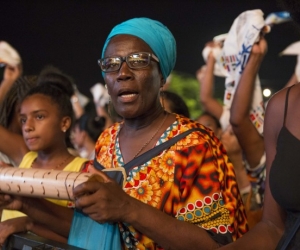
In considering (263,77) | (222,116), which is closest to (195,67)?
(263,77)

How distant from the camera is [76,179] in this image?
195 cm

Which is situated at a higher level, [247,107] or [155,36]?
[155,36]

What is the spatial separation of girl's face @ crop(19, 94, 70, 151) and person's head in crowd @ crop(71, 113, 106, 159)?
3.07m

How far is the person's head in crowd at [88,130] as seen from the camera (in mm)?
6453

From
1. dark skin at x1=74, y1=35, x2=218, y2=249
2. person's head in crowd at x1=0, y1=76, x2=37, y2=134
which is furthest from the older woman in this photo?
person's head in crowd at x1=0, y1=76, x2=37, y2=134

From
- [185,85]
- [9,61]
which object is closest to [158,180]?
[9,61]

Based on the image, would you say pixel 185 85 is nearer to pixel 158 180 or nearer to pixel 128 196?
pixel 158 180

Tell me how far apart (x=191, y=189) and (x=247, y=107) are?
A: 4.44 feet

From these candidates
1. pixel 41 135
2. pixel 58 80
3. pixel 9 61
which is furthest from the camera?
pixel 9 61

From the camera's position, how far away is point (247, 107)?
3.40 meters

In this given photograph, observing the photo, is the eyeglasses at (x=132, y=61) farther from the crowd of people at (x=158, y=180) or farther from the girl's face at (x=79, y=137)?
the girl's face at (x=79, y=137)

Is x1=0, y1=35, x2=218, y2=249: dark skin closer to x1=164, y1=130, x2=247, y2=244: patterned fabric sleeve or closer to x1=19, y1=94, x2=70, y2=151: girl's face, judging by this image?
x1=164, y1=130, x2=247, y2=244: patterned fabric sleeve

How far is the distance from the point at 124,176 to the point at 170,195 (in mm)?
169

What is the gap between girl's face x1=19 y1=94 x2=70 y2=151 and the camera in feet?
10.3
